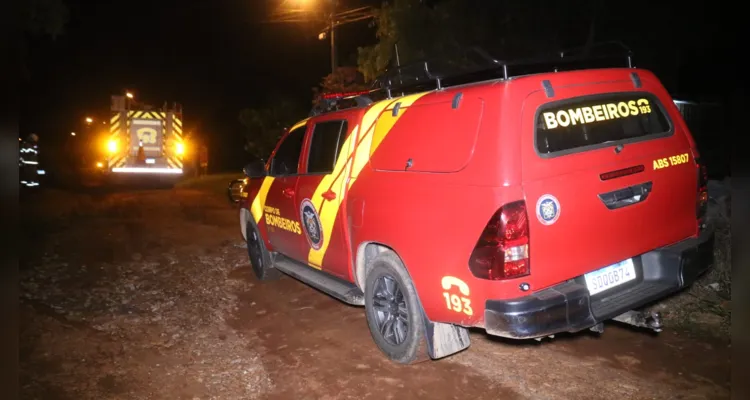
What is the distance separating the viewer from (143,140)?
18.7m

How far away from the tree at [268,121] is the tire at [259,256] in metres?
15.2

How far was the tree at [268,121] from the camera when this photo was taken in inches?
877

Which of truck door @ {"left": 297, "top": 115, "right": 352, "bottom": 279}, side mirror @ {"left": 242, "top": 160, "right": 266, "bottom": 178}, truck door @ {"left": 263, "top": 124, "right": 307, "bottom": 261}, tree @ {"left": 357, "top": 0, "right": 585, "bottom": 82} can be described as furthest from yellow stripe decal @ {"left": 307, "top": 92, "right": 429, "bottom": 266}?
tree @ {"left": 357, "top": 0, "right": 585, "bottom": 82}

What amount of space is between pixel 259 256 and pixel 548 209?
176 inches

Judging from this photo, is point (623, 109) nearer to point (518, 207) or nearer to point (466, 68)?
point (466, 68)

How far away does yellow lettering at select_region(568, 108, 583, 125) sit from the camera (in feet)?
11.9

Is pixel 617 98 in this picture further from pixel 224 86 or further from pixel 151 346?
pixel 224 86

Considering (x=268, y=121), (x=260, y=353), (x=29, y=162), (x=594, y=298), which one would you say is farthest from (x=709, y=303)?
(x=268, y=121)

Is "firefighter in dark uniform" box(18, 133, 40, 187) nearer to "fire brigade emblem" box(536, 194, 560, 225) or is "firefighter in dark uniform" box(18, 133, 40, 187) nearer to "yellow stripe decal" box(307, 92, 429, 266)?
"yellow stripe decal" box(307, 92, 429, 266)

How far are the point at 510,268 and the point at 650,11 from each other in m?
8.74

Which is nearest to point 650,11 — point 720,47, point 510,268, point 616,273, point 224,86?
point 720,47

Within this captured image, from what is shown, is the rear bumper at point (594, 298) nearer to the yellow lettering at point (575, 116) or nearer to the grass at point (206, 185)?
the yellow lettering at point (575, 116)

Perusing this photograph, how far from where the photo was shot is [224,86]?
33125 millimetres

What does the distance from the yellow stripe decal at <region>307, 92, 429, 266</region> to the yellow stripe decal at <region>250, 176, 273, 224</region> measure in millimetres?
1311
